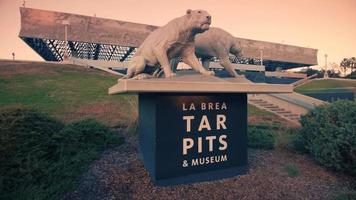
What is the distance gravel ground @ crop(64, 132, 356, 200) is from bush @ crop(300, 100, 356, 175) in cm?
34

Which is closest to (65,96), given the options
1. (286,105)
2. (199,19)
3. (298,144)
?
(199,19)

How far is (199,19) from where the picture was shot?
4.65 meters

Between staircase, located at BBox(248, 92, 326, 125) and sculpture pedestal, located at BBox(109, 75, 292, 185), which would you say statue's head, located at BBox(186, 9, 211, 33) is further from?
staircase, located at BBox(248, 92, 326, 125)

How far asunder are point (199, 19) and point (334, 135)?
14.9 ft

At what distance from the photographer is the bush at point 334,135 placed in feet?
18.4

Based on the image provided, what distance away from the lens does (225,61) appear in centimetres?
621

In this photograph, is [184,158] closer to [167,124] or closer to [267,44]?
[167,124]

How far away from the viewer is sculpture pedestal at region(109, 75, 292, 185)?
469 centimetres

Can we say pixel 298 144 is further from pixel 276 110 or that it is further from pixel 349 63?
pixel 349 63

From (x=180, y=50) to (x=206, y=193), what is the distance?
3071 mm

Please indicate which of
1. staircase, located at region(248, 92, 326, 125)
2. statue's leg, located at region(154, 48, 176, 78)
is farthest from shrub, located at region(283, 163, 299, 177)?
staircase, located at region(248, 92, 326, 125)

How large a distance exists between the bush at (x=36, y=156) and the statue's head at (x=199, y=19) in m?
3.92

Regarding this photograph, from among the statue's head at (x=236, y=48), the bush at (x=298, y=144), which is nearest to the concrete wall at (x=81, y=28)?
the statue's head at (x=236, y=48)

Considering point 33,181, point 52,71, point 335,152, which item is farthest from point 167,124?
point 52,71
